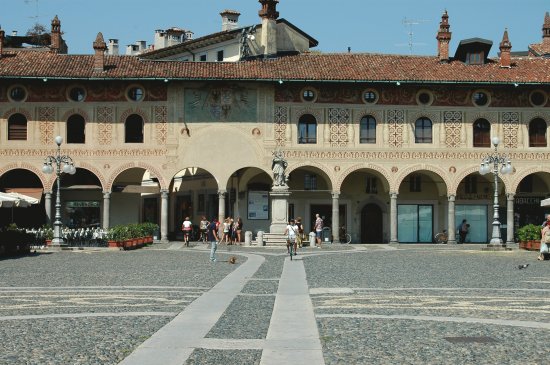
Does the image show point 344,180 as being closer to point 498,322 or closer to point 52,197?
point 52,197

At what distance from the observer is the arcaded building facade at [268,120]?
4569 cm

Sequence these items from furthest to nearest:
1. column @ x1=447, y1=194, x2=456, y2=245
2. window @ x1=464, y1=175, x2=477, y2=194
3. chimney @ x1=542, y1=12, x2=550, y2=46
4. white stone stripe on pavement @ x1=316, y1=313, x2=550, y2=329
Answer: chimney @ x1=542, y1=12, x2=550, y2=46
window @ x1=464, y1=175, x2=477, y2=194
column @ x1=447, y1=194, x2=456, y2=245
white stone stripe on pavement @ x1=316, y1=313, x2=550, y2=329

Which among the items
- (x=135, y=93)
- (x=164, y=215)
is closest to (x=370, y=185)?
(x=164, y=215)

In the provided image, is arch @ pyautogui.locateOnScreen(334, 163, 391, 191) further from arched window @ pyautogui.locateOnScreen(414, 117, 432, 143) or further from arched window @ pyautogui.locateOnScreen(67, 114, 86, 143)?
arched window @ pyautogui.locateOnScreen(67, 114, 86, 143)

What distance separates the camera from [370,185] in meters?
49.2

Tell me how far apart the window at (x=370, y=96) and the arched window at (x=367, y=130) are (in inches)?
30.5

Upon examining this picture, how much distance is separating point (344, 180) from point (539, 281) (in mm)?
30377

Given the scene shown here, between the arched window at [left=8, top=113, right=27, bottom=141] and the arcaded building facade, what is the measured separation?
51 millimetres

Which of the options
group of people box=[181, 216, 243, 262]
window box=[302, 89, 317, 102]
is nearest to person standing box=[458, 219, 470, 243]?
window box=[302, 89, 317, 102]

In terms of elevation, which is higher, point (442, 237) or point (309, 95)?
point (309, 95)

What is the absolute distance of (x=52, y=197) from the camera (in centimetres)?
4678

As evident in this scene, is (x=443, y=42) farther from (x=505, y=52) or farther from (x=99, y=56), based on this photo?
(x=99, y=56)

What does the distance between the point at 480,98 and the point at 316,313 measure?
36124 mm

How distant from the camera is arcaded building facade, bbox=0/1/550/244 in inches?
1799
